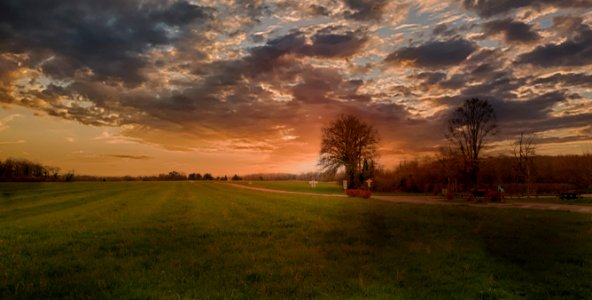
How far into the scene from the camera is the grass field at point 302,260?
865 centimetres

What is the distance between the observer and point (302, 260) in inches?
451

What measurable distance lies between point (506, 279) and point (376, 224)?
398 inches

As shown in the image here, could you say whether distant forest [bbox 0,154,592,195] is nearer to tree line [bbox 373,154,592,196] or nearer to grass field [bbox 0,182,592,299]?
tree line [bbox 373,154,592,196]

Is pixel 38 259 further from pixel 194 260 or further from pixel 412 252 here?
pixel 412 252

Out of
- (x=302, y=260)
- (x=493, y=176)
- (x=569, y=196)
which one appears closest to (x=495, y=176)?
(x=493, y=176)

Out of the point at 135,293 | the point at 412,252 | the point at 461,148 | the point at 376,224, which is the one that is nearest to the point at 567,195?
the point at 461,148

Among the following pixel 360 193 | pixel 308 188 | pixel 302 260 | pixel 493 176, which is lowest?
pixel 302 260

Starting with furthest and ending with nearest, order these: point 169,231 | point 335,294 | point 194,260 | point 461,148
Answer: point 461,148 < point 169,231 < point 194,260 < point 335,294

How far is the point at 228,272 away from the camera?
10.0 meters

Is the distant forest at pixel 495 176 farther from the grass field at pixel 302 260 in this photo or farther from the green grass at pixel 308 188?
the grass field at pixel 302 260

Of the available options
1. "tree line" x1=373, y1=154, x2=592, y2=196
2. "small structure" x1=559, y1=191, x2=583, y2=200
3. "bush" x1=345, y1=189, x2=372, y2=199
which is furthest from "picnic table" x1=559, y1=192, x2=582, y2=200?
"bush" x1=345, y1=189, x2=372, y2=199

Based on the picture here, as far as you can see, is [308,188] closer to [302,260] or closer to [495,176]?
[495,176]

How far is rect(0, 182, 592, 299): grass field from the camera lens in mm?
8648

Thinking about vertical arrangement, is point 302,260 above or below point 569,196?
below
